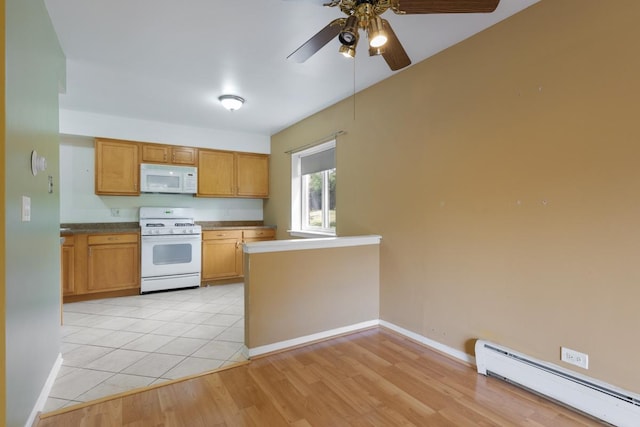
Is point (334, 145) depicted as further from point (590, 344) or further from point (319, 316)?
point (590, 344)

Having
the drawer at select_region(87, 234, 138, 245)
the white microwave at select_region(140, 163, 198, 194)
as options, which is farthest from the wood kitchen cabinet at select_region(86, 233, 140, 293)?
the white microwave at select_region(140, 163, 198, 194)

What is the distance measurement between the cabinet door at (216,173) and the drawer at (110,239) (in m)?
1.15

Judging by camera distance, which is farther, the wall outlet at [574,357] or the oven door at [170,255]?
the oven door at [170,255]

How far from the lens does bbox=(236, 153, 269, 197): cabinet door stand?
5270 mm

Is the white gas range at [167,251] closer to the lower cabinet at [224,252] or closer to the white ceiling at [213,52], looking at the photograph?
the lower cabinet at [224,252]

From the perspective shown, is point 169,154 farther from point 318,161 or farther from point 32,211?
point 32,211

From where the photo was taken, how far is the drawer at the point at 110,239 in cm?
403

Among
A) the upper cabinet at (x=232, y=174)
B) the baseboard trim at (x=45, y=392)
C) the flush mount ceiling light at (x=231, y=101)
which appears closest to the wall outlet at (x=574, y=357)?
the baseboard trim at (x=45, y=392)

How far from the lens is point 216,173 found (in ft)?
16.7

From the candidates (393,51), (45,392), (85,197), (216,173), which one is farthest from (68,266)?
(393,51)

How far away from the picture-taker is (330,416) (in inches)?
69.8

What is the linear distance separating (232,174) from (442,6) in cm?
426

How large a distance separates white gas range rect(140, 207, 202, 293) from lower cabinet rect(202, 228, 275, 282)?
0.41 ft

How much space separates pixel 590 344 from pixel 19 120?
125 inches
